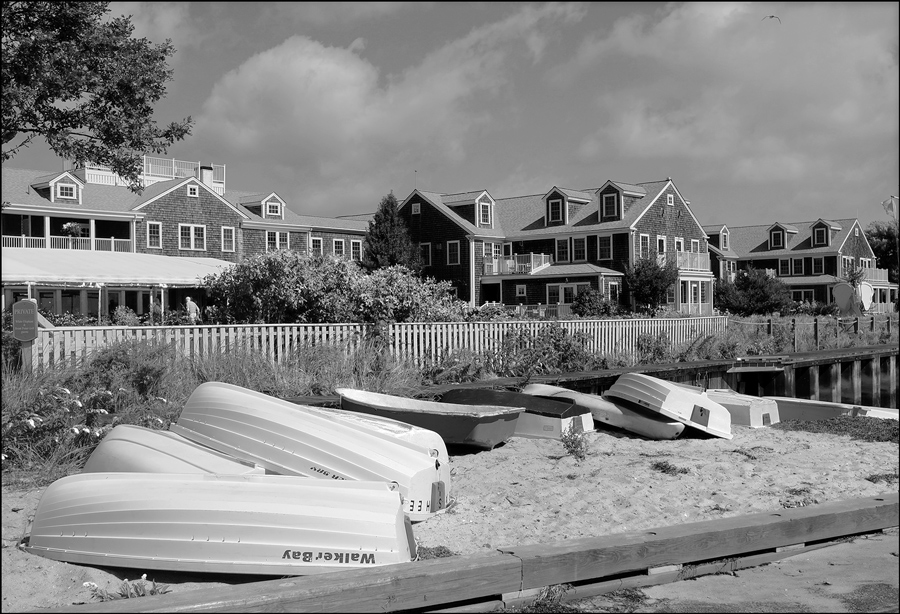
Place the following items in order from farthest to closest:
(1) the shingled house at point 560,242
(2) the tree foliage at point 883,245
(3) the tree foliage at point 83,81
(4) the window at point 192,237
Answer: (2) the tree foliage at point 883,245 < (1) the shingled house at point 560,242 < (4) the window at point 192,237 < (3) the tree foliage at point 83,81

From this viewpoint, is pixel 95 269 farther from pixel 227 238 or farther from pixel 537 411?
pixel 227 238

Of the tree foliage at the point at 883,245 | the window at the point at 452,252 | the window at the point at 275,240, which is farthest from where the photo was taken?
the tree foliage at the point at 883,245

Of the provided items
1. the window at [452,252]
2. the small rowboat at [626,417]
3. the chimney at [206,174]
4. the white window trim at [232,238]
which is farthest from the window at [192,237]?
the small rowboat at [626,417]

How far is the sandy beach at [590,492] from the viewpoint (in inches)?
213

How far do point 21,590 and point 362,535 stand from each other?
2084mm

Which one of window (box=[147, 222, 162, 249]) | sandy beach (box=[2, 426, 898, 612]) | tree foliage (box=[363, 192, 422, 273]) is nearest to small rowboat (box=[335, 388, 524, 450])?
sandy beach (box=[2, 426, 898, 612])

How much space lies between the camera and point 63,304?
4069 centimetres

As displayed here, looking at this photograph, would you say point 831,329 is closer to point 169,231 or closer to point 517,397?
point 517,397

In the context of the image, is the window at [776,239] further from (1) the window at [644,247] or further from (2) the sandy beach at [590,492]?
(2) the sandy beach at [590,492]

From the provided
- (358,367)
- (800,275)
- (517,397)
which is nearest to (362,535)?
(517,397)

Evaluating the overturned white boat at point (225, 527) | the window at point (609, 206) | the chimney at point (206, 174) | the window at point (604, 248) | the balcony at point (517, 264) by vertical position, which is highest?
the chimney at point (206, 174)

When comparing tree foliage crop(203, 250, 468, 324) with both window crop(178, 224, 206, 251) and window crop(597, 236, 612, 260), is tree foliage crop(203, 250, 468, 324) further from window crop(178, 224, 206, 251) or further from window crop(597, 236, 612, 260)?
window crop(597, 236, 612, 260)

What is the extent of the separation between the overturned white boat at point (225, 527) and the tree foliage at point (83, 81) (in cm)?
1246

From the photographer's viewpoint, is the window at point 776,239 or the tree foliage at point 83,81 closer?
the tree foliage at point 83,81
